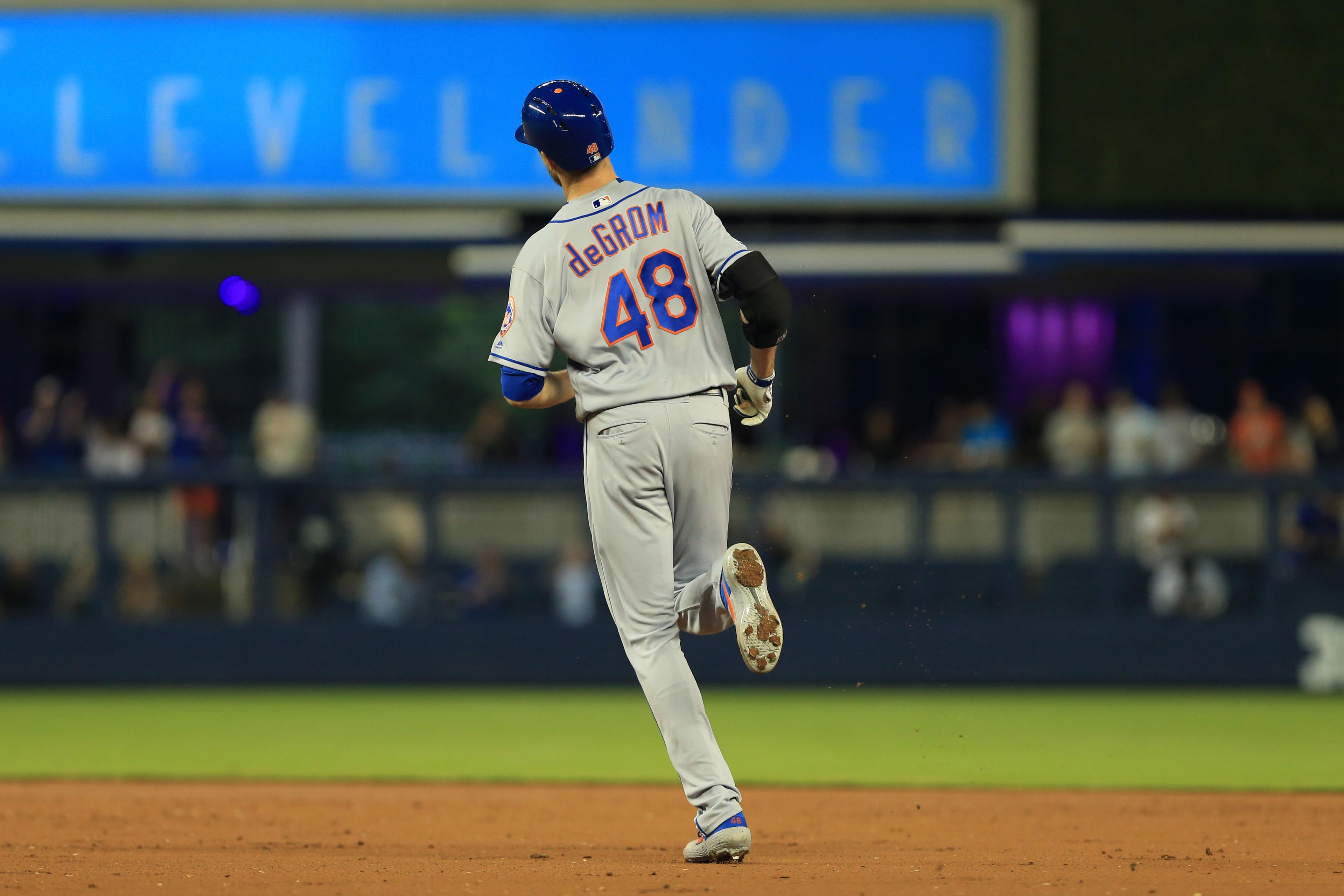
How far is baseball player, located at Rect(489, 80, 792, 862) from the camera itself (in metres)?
5.11

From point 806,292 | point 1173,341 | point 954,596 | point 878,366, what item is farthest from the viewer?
point 878,366

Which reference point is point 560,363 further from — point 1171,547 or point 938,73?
point 1171,547

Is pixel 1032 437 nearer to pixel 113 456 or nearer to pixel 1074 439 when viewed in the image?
pixel 1074 439

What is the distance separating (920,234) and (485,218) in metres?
3.16

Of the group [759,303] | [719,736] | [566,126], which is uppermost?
[566,126]

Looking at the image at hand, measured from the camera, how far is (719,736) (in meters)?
9.78

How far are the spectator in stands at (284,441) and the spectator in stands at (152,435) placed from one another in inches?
27.1

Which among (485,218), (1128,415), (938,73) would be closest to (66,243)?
(485,218)

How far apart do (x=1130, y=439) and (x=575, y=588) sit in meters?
4.14

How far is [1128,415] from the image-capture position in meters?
12.8

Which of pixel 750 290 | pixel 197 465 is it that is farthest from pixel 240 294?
pixel 750 290

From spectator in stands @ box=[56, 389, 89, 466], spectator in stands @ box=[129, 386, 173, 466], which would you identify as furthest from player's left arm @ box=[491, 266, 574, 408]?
spectator in stands @ box=[56, 389, 89, 466]

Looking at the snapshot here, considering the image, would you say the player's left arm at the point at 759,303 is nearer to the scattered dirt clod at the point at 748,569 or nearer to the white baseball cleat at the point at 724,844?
the scattered dirt clod at the point at 748,569

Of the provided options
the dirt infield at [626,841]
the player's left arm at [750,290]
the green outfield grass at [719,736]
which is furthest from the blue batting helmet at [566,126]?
the green outfield grass at [719,736]
